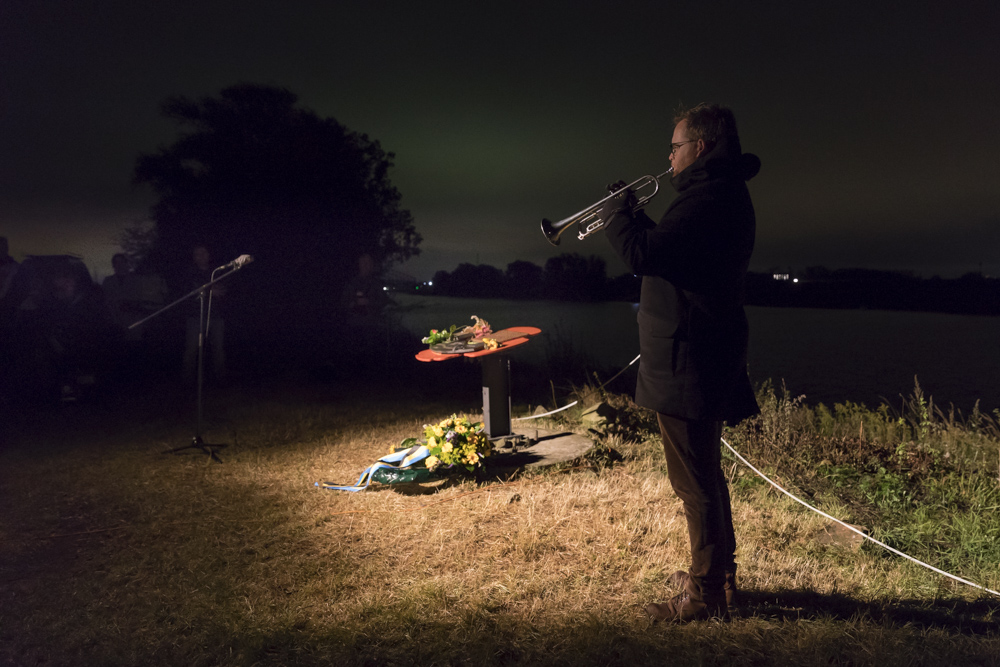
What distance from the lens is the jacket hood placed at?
7.09ft

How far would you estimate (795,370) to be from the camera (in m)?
12.0

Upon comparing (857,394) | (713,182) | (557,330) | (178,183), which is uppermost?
(178,183)

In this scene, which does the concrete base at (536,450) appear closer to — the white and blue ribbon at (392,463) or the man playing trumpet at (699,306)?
the white and blue ribbon at (392,463)

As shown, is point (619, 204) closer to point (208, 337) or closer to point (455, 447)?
point (455, 447)

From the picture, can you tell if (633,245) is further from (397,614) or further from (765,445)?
(765,445)

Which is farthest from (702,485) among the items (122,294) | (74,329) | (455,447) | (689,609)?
(122,294)

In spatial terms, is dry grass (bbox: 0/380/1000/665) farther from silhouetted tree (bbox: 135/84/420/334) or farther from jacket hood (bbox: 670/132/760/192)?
silhouetted tree (bbox: 135/84/420/334)

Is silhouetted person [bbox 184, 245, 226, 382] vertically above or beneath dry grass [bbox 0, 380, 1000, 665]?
above

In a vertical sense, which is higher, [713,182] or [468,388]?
[713,182]

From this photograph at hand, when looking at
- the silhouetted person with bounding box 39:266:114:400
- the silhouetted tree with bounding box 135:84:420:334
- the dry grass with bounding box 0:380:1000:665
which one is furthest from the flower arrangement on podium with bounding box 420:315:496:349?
the silhouetted tree with bounding box 135:84:420:334

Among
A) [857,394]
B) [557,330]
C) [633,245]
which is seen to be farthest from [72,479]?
[857,394]

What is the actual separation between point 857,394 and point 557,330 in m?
5.12

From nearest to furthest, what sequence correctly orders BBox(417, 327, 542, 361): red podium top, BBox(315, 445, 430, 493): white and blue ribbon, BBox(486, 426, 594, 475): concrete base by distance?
1. BBox(315, 445, 430, 493): white and blue ribbon
2. BBox(486, 426, 594, 475): concrete base
3. BBox(417, 327, 542, 361): red podium top

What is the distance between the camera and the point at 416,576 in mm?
3049
